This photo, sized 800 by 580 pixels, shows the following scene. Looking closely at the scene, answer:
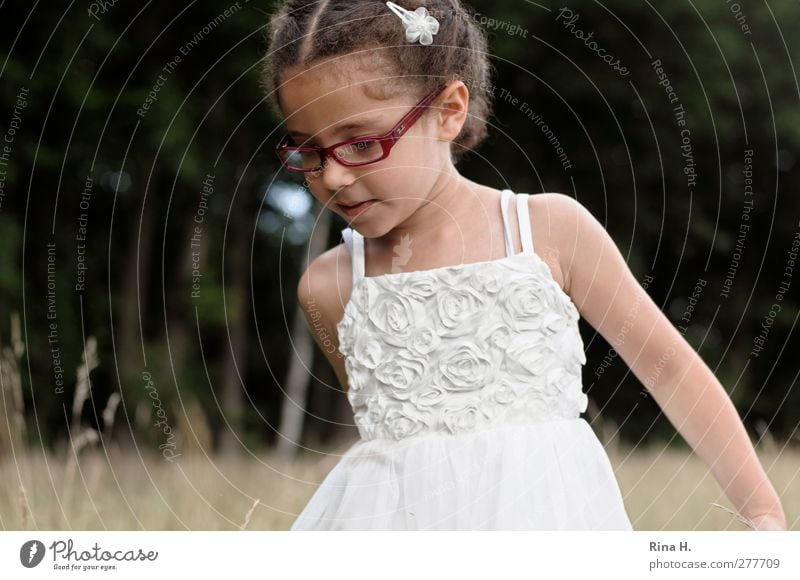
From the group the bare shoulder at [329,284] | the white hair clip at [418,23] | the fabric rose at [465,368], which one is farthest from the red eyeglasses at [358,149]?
the fabric rose at [465,368]

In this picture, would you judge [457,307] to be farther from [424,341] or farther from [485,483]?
[485,483]

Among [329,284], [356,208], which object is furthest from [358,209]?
[329,284]

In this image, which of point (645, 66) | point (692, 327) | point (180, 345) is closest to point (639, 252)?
point (692, 327)

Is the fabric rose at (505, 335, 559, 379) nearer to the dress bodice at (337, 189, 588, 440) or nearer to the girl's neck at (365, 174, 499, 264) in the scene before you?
the dress bodice at (337, 189, 588, 440)

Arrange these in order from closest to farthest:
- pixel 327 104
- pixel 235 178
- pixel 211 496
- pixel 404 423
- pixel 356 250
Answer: pixel 327 104, pixel 404 423, pixel 356 250, pixel 211 496, pixel 235 178

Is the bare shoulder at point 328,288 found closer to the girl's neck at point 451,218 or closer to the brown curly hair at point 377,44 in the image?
the girl's neck at point 451,218

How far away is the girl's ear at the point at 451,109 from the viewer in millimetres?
1568

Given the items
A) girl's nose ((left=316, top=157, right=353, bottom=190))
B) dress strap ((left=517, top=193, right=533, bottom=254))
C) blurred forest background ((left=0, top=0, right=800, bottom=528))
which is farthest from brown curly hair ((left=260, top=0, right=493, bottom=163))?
blurred forest background ((left=0, top=0, right=800, bottom=528))

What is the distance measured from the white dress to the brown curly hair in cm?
25

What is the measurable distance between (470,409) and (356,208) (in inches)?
15.1

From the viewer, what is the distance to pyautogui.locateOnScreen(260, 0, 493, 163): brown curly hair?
149 cm

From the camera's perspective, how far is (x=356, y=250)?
1676 millimetres

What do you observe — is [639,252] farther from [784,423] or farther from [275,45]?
[275,45]

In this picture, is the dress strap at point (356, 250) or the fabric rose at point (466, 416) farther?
the dress strap at point (356, 250)
